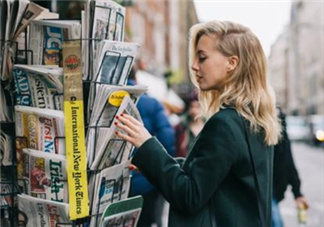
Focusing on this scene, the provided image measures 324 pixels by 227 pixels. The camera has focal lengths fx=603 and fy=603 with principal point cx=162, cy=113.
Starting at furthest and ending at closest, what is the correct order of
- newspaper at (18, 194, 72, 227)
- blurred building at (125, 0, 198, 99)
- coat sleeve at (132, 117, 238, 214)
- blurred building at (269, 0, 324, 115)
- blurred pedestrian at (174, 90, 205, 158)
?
blurred building at (269, 0, 324, 115), blurred building at (125, 0, 198, 99), blurred pedestrian at (174, 90, 205, 158), newspaper at (18, 194, 72, 227), coat sleeve at (132, 117, 238, 214)

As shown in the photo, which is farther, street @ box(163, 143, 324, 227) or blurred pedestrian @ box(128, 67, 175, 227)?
street @ box(163, 143, 324, 227)

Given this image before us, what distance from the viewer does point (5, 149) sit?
241cm

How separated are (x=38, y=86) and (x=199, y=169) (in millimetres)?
689

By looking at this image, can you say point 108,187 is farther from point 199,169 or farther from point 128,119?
point 199,169

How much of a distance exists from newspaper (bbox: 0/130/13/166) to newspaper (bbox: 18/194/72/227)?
155 millimetres

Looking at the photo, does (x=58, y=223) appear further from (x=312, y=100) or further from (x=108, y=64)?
(x=312, y=100)

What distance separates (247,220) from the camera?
230 cm

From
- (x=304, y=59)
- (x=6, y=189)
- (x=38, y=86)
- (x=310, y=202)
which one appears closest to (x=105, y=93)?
(x=38, y=86)

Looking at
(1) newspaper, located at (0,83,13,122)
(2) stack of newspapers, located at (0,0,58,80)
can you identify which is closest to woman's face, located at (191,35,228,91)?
(2) stack of newspapers, located at (0,0,58,80)

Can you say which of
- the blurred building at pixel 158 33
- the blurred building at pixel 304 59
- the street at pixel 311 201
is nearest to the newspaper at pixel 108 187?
the street at pixel 311 201

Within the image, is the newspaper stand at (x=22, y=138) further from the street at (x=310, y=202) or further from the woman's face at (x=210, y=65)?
the street at (x=310, y=202)

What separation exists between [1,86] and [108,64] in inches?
17.3

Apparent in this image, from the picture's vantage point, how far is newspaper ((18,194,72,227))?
230 cm

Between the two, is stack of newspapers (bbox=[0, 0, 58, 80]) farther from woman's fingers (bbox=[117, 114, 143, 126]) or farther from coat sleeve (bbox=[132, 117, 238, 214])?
coat sleeve (bbox=[132, 117, 238, 214])
